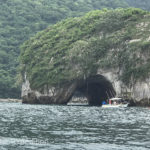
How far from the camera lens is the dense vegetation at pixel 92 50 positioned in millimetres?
87125

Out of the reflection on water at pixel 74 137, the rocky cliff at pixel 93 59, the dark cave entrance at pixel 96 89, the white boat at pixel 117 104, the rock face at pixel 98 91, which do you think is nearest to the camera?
the reflection on water at pixel 74 137

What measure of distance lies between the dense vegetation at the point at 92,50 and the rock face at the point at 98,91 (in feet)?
5.01

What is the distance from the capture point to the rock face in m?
83.8

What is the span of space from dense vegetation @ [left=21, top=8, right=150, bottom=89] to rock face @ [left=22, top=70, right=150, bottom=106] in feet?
5.01

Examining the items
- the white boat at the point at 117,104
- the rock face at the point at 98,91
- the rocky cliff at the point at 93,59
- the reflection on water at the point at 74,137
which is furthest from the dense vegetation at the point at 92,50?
the reflection on water at the point at 74,137

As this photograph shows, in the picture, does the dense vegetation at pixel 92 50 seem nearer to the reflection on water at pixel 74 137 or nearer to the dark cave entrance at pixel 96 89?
the dark cave entrance at pixel 96 89

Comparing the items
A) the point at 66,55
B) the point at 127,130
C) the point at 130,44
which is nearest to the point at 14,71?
the point at 66,55

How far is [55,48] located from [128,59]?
2208 centimetres

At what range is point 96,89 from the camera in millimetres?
113375

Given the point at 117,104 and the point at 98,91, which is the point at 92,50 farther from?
the point at 98,91

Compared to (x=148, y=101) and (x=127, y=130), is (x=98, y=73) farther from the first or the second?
(x=127, y=130)

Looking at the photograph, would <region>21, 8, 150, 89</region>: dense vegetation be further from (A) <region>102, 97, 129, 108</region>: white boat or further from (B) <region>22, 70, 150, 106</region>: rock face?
(A) <region>102, 97, 129, 108</region>: white boat

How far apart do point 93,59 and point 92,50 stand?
6.90ft

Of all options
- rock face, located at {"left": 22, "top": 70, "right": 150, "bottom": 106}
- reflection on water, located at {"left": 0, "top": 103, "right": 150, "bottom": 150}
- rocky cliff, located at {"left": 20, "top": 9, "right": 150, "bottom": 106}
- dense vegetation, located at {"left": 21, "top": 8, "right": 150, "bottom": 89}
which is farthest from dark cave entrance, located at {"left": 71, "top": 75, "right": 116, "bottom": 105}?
reflection on water, located at {"left": 0, "top": 103, "right": 150, "bottom": 150}
